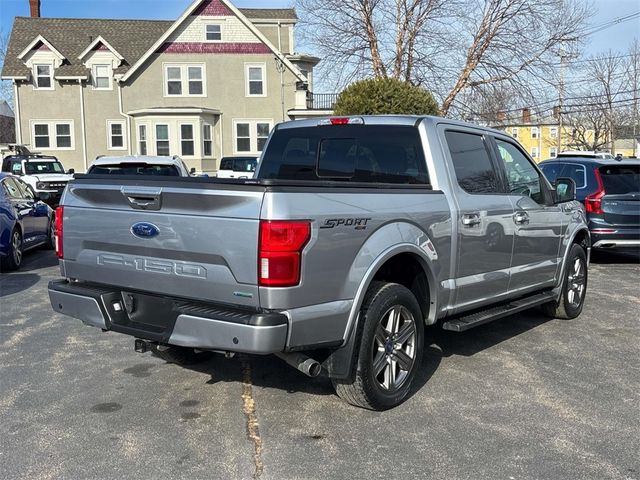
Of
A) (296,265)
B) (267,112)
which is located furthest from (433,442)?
(267,112)

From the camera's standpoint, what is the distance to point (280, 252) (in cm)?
350

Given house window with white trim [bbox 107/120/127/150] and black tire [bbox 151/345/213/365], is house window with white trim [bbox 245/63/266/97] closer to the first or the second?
house window with white trim [bbox 107/120/127/150]

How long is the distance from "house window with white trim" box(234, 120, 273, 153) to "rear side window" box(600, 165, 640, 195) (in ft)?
75.6

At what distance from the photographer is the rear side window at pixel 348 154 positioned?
502 centimetres

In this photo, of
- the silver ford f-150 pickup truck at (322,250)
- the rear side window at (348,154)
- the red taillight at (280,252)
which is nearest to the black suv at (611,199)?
the silver ford f-150 pickup truck at (322,250)

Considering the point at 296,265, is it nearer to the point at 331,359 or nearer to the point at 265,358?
the point at 331,359

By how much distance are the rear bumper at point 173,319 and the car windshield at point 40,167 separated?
65.7 feet

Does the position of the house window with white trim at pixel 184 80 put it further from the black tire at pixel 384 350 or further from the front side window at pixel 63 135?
the black tire at pixel 384 350

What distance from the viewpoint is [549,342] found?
623 centimetres

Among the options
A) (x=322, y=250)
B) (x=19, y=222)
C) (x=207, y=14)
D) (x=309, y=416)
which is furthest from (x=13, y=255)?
(x=207, y=14)

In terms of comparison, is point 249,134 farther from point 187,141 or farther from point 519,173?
point 519,173

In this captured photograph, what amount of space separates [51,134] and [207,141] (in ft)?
25.4

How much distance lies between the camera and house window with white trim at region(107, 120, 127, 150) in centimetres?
3222

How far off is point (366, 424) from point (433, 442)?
1.54ft
